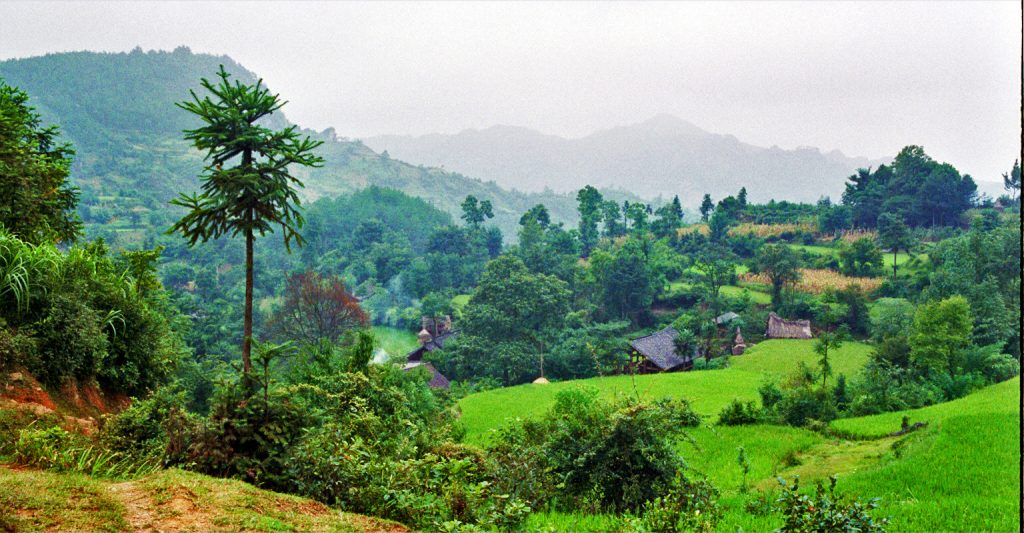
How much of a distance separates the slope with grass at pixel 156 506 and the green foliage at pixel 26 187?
5732mm

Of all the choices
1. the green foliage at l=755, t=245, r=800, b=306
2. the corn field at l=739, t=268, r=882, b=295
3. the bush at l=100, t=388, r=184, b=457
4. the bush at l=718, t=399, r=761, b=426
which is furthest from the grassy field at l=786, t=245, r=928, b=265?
the bush at l=100, t=388, r=184, b=457

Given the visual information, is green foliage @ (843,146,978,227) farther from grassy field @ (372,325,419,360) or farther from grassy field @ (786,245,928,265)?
grassy field @ (372,325,419,360)

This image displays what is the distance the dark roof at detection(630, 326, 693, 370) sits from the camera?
1120 inches

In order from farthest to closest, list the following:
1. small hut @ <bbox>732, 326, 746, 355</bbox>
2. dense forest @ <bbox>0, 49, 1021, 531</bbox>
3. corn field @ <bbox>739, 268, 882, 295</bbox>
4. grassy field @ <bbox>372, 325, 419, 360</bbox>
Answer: grassy field @ <bbox>372, 325, 419, 360</bbox>, corn field @ <bbox>739, 268, 882, 295</bbox>, small hut @ <bbox>732, 326, 746, 355</bbox>, dense forest @ <bbox>0, 49, 1021, 531</bbox>

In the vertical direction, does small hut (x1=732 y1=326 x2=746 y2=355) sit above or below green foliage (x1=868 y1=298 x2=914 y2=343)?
below

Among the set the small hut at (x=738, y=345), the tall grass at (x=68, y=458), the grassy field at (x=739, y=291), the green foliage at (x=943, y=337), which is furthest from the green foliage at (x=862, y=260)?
the tall grass at (x=68, y=458)

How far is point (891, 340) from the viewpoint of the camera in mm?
20359

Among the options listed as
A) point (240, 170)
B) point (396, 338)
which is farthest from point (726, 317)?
point (240, 170)

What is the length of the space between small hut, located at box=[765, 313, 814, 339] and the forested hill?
201 feet

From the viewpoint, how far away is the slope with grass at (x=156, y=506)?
3.40 metres

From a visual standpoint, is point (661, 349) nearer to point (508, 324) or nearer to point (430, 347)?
point (508, 324)

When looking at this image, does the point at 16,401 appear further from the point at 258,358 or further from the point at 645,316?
the point at 645,316

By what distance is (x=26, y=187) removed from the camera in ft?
29.6

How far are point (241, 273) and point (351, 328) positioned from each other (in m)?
23.4
